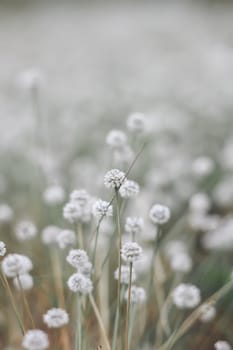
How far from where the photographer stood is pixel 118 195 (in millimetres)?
1075

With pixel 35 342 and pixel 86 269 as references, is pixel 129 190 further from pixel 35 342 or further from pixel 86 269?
pixel 35 342

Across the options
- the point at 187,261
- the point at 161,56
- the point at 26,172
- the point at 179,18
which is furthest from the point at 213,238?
the point at 179,18

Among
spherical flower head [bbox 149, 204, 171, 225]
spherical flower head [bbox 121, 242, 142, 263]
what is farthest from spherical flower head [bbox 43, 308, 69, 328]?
spherical flower head [bbox 149, 204, 171, 225]

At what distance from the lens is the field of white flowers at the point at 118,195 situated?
3.51ft

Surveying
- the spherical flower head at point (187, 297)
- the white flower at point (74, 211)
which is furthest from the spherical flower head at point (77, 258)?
the spherical flower head at point (187, 297)

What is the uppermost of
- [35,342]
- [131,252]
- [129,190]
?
[129,190]

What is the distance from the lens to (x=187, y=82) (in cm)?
343

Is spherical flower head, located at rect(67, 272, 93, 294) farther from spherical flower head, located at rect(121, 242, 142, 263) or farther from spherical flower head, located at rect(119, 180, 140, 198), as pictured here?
spherical flower head, located at rect(119, 180, 140, 198)

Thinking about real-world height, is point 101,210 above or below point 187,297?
above

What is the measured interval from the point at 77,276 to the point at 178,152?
1.50 meters

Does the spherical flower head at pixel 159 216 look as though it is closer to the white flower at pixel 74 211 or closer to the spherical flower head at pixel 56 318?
the white flower at pixel 74 211

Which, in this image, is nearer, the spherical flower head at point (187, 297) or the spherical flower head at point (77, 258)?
the spherical flower head at point (77, 258)

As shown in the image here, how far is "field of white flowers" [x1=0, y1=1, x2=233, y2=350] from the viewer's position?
3.51 ft

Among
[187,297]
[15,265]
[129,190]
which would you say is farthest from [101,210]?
[187,297]
